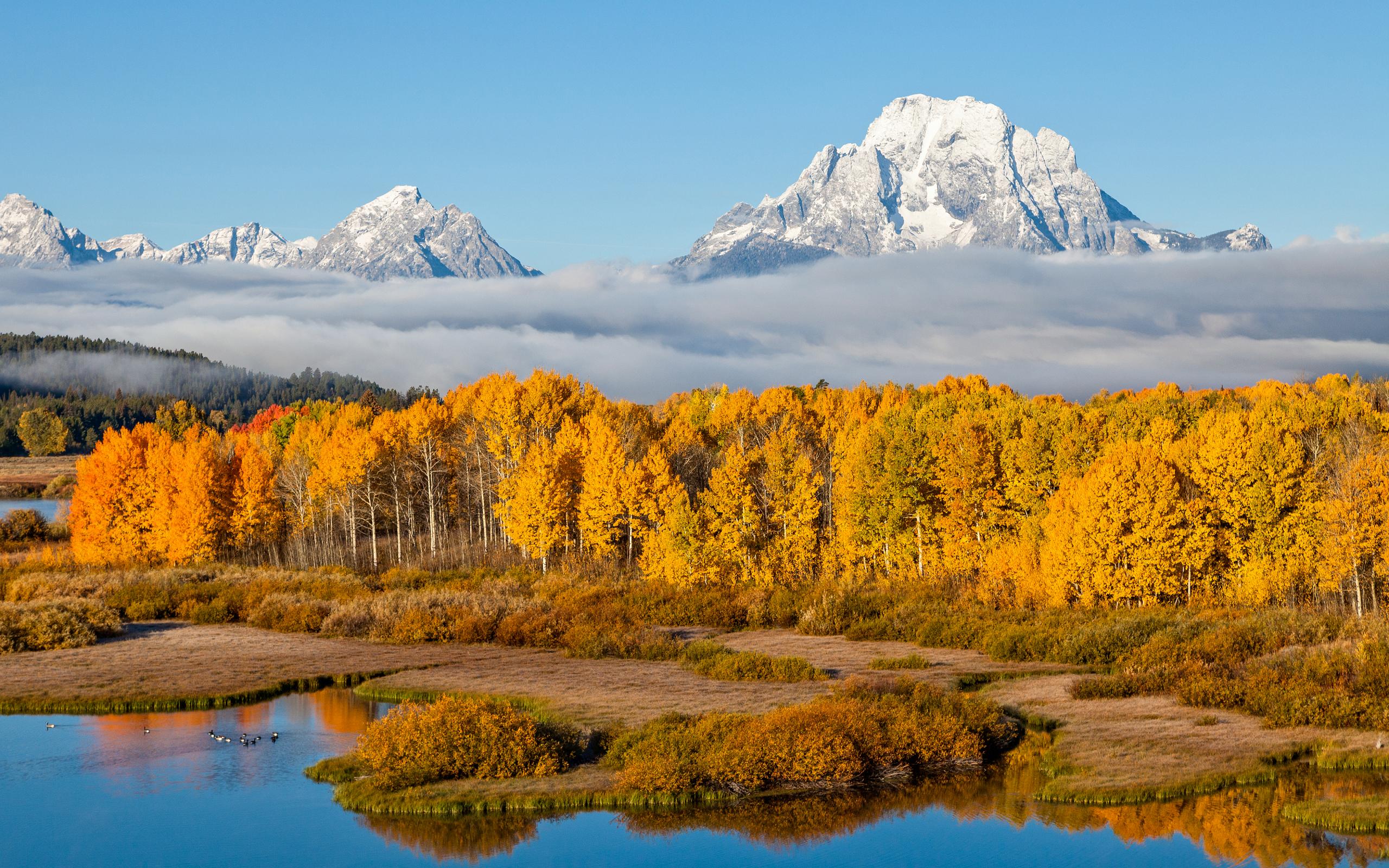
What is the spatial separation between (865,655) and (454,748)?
25819 mm

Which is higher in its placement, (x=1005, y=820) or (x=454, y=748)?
(x=454, y=748)

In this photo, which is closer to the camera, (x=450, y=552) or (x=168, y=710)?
(x=168, y=710)

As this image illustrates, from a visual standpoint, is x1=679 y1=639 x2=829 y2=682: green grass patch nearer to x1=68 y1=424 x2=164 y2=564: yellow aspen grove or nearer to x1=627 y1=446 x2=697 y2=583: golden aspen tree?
x1=627 y1=446 x2=697 y2=583: golden aspen tree

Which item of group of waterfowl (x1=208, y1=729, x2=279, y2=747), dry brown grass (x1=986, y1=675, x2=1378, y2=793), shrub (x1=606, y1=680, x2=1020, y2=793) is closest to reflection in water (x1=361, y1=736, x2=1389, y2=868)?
shrub (x1=606, y1=680, x2=1020, y2=793)

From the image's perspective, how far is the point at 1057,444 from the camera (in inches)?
2854

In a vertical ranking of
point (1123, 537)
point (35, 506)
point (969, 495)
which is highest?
point (35, 506)

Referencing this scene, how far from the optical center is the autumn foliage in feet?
198

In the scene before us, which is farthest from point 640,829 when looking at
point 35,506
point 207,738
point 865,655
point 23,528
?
point 35,506

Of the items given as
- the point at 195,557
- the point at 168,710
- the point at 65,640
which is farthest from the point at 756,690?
the point at 195,557

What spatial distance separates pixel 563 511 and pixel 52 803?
55.6 meters

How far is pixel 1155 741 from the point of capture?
3512 centimetres

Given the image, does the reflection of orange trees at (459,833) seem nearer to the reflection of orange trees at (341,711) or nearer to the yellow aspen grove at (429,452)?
the reflection of orange trees at (341,711)

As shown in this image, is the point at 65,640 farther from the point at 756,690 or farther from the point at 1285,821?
the point at 1285,821

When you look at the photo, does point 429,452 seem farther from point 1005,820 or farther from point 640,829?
point 1005,820
